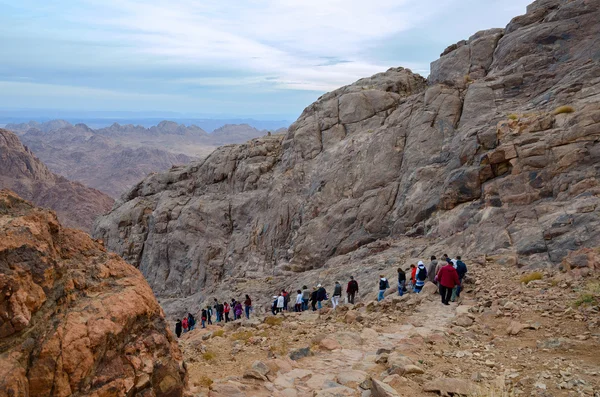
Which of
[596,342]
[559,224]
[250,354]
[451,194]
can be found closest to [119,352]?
[250,354]

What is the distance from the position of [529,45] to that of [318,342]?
Result: 30993 mm

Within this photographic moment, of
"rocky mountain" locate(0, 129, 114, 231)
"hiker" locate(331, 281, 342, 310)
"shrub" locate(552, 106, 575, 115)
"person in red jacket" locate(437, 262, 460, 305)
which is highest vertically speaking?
"shrub" locate(552, 106, 575, 115)

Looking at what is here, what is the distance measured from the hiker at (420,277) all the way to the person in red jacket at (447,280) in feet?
7.69

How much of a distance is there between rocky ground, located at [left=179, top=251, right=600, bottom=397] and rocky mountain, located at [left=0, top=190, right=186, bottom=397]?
68.4 inches

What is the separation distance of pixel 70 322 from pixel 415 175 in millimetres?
29114

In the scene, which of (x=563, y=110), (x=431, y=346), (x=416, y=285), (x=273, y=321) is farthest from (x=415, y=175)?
(x=431, y=346)

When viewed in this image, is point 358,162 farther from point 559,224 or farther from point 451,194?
point 559,224

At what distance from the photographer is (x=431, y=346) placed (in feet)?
38.8

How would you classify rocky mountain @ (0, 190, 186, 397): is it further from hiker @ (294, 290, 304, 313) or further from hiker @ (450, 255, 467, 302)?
hiker @ (294, 290, 304, 313)

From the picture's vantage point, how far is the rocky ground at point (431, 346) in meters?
8.90

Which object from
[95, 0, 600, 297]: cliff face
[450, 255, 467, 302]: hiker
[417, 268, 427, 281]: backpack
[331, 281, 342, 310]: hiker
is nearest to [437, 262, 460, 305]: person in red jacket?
[450, 255, 467, 302]: hiker

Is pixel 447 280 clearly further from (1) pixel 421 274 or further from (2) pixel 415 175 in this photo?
(2) pixel 415 175

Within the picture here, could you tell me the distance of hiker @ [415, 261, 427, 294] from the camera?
18688 mm

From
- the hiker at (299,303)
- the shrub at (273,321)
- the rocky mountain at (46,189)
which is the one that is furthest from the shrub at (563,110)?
the rocky mountain at (46,189)
